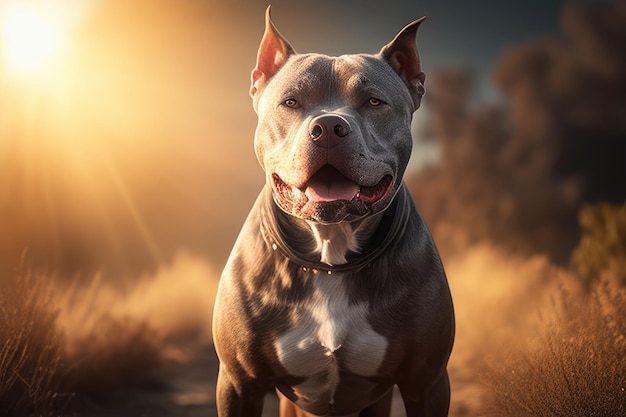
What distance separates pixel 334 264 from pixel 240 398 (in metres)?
0.82

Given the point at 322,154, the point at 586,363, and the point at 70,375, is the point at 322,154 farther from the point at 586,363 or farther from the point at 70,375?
the point at 70,375

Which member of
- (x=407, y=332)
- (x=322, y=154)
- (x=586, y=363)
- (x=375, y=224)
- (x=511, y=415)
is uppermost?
(x=322, y=154)

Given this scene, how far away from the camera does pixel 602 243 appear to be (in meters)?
8.52

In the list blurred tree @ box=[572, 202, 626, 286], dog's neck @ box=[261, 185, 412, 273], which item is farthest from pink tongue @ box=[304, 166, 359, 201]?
blurred tree @ box=[572, 202, 626, 286]

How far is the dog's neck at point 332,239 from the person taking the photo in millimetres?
3447

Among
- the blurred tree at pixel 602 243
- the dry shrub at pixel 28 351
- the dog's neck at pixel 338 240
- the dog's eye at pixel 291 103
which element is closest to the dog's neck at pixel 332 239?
the dog's neck at pixel 338 240

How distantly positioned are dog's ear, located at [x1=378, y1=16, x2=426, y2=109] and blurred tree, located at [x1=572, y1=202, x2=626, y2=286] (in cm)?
545

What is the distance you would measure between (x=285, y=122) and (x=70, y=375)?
11.3 ft

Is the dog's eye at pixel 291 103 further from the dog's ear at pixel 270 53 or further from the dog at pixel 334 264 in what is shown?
the dog's ear at pixel 270 53

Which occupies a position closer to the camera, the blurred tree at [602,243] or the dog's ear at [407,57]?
the dog's ear at [407,57]

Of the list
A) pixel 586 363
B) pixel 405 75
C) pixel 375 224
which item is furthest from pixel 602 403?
pixel 405 75

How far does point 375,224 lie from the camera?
3.51 m

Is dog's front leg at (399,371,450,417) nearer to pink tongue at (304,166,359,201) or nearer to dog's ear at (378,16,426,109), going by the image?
pink tongue at (304,166,359,201)

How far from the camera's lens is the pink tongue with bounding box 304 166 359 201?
311 centimetres
